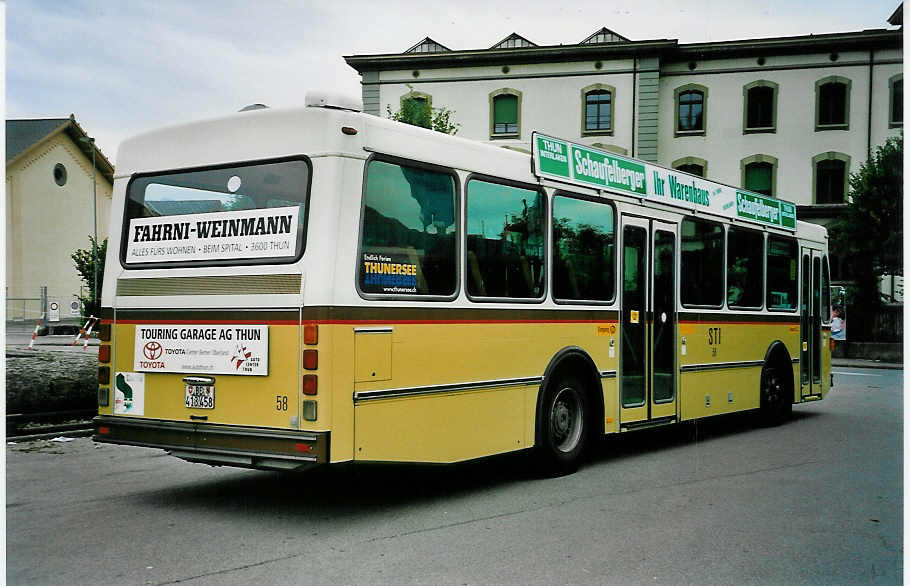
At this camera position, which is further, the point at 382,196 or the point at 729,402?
the point at 729,402

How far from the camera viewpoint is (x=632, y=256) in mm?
9766

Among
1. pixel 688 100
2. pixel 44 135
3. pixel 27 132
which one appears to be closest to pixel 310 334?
pixel 27 132

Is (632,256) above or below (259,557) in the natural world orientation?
above

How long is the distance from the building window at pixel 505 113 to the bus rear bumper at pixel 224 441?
1515 centimetres

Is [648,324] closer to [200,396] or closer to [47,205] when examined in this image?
[200,396]

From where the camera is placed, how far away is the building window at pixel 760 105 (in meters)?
20.7

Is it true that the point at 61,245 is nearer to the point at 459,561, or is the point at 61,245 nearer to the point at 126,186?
the point at 126,186

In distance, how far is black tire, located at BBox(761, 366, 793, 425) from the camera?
12.6 meters

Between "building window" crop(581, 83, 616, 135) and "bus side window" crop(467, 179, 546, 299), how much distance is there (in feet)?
53.3

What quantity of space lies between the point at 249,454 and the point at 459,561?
1.75m

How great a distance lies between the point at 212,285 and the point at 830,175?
16832 millimetres

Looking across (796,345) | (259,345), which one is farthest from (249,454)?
(796,345)

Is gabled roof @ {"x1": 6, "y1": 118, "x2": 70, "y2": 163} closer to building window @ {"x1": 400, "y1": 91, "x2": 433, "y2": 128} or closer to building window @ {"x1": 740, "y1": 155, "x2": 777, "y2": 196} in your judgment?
building window @ {"x1": 400, "y1": 91, "x2": 433, "y2": 128}

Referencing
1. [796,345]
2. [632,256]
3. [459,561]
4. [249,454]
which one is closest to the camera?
[459,561]
